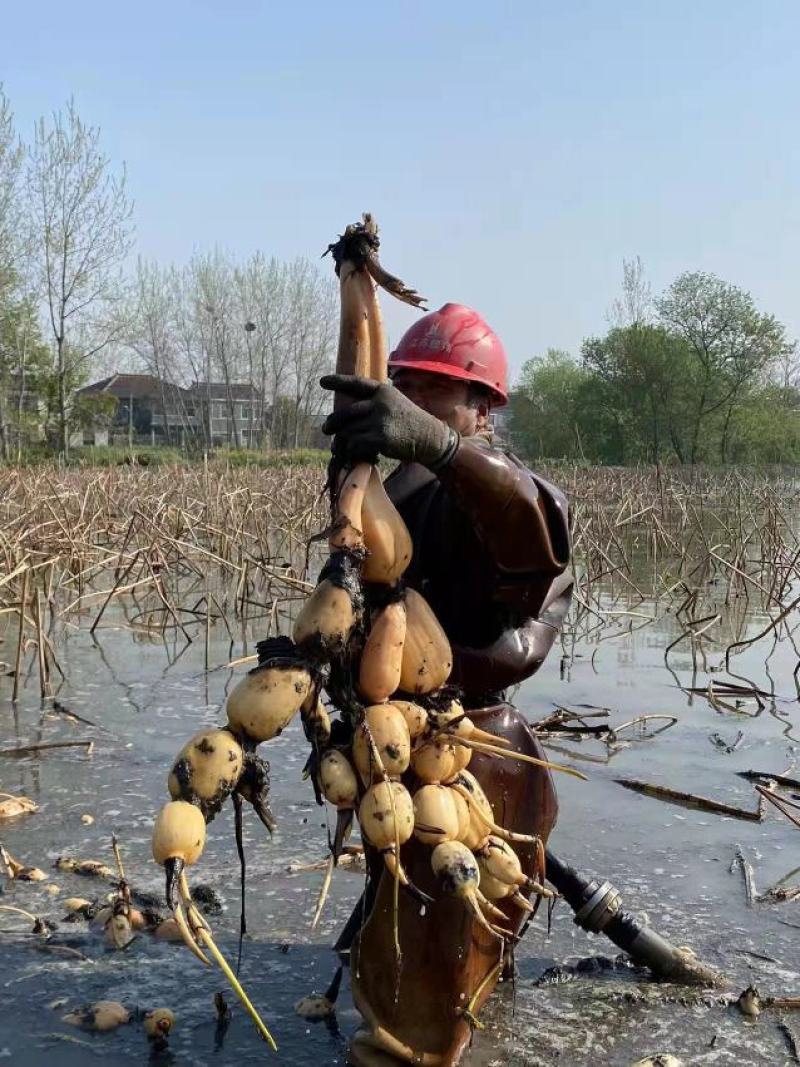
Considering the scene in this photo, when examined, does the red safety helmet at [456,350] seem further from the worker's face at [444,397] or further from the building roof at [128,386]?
the building roof at [128,386]

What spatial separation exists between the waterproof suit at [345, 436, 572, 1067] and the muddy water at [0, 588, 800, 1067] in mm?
336

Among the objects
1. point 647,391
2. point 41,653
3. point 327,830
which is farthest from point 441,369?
point 647,391

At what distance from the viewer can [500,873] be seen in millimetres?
2229

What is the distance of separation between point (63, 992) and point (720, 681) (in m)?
5.19

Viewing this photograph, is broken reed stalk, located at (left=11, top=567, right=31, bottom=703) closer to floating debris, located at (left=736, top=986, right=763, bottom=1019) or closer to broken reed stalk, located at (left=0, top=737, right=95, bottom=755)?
broken reed stalk, located at (left=0, top=737, right=95, bottom=755)

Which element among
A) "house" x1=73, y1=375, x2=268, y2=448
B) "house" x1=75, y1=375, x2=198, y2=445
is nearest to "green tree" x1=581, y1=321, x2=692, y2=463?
"house" x1=73, y1=375, x2=268, y2=448

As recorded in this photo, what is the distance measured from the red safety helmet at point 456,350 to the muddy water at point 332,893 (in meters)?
1.59

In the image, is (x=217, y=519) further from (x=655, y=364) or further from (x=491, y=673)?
(x=655, y=364)

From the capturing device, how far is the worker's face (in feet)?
8.73

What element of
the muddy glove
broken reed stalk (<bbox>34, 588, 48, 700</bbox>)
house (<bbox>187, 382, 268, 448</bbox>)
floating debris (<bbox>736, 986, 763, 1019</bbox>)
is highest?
house (<bbox>187, 382, 268, 448</bbox>)

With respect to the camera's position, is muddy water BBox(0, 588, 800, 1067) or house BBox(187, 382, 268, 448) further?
house BBox(187, 382, 268, 448)

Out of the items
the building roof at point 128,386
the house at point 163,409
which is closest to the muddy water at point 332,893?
the house at point 163,409

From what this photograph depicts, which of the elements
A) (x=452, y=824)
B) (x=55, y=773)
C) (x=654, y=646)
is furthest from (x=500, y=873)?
(x=654, y=646)

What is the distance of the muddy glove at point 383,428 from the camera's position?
2070 mm
